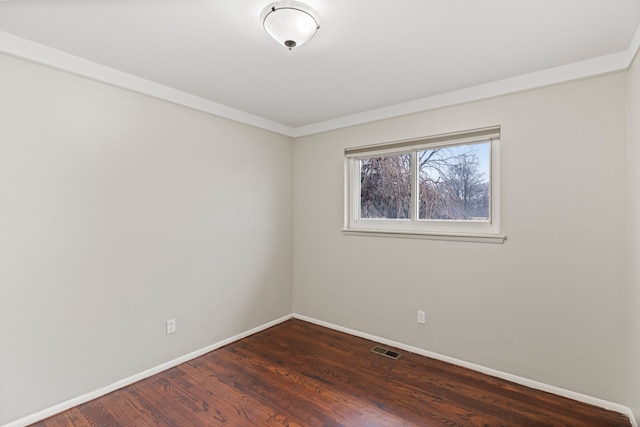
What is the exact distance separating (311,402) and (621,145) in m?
2.65

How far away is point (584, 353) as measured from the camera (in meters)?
2.13

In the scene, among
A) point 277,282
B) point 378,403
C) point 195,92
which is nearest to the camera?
point 378,403

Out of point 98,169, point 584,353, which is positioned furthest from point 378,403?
point 98,169

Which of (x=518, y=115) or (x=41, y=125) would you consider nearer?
(x=41, y=125)

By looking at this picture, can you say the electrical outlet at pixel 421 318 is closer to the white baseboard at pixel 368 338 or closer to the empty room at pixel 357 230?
the empty room at pixel 357 230

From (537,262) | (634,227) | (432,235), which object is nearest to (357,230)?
(432,235)

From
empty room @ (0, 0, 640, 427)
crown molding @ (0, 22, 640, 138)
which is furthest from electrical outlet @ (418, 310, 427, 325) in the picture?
crown molding @ (0, 22, 640, 138)

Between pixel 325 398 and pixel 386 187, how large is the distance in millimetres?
1987

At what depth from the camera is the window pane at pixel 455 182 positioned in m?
2.63

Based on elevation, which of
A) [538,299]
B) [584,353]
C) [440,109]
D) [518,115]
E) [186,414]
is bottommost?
[186,414]

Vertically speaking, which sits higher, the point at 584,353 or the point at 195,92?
the point at 195,92

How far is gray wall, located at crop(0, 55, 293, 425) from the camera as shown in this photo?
6.09ft

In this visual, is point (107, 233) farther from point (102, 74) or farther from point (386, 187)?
point (386, 187)

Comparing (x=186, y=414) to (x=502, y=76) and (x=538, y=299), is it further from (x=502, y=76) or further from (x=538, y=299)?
(x=502, y=76)
